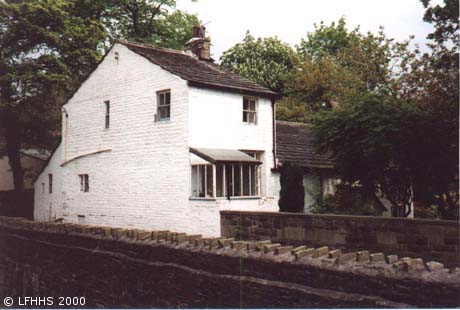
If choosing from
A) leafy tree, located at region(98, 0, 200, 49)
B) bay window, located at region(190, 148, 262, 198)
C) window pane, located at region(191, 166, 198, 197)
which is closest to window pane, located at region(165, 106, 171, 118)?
bay window, located at region(190, 148, 262, 198)

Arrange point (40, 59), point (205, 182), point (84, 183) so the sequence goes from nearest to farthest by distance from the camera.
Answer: point (205, 182) < point (84, 183) < point (40, 59)

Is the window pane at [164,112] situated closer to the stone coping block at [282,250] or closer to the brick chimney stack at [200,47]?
the brick chimney stack at [200,47]

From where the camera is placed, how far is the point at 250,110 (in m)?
19.8

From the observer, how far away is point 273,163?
65.2 feet

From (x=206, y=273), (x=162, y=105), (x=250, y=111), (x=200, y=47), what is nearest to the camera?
(x=206, y=273)

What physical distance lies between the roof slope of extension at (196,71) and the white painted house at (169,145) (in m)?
0.06

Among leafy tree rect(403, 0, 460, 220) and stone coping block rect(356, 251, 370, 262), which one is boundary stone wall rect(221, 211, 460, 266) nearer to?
stone coping block rect(356, 251, 370, 262)

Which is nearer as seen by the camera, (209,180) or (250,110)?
(209,180)

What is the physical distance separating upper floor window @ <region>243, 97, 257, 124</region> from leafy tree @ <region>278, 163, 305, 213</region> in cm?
343

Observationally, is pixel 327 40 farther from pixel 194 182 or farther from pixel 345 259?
pixel 345 259

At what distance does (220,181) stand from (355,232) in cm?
618

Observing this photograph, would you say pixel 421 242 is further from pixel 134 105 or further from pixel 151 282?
pixel 134 105

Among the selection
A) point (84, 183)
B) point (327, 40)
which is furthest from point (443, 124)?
point (327, 40)

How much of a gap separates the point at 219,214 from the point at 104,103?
888cm
